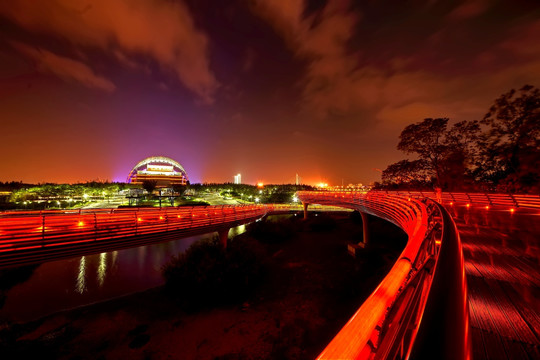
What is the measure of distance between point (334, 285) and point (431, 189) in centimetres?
2278

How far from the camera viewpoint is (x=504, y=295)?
121 inches

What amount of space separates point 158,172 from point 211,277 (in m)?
117

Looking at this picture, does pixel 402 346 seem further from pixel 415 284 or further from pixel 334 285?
pixel 334 285

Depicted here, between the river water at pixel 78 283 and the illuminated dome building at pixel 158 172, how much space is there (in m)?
95.9

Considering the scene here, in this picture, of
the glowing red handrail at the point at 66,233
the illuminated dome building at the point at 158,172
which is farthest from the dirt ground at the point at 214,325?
the illuminated dome building at the point at 158,172

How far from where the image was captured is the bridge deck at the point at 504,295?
6.81ft

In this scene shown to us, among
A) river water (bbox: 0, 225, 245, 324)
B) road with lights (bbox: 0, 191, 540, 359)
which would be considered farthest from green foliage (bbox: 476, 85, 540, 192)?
river water (bbox: 0, 225, 245, 324)

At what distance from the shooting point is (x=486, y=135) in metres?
20.6

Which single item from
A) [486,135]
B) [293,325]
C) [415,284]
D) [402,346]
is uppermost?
[486,135]

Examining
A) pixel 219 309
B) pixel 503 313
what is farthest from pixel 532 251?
pixel 219 309

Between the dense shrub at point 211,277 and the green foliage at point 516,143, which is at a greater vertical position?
the green foliage at point 516,143

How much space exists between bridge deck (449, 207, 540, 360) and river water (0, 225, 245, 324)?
18100 millimetres

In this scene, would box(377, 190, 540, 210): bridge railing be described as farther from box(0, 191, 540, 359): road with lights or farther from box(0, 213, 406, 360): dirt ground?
box(0, 213, 406, 360): dirt ground

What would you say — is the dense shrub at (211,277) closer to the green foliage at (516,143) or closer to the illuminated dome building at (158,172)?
the green foliage at (516,143)
